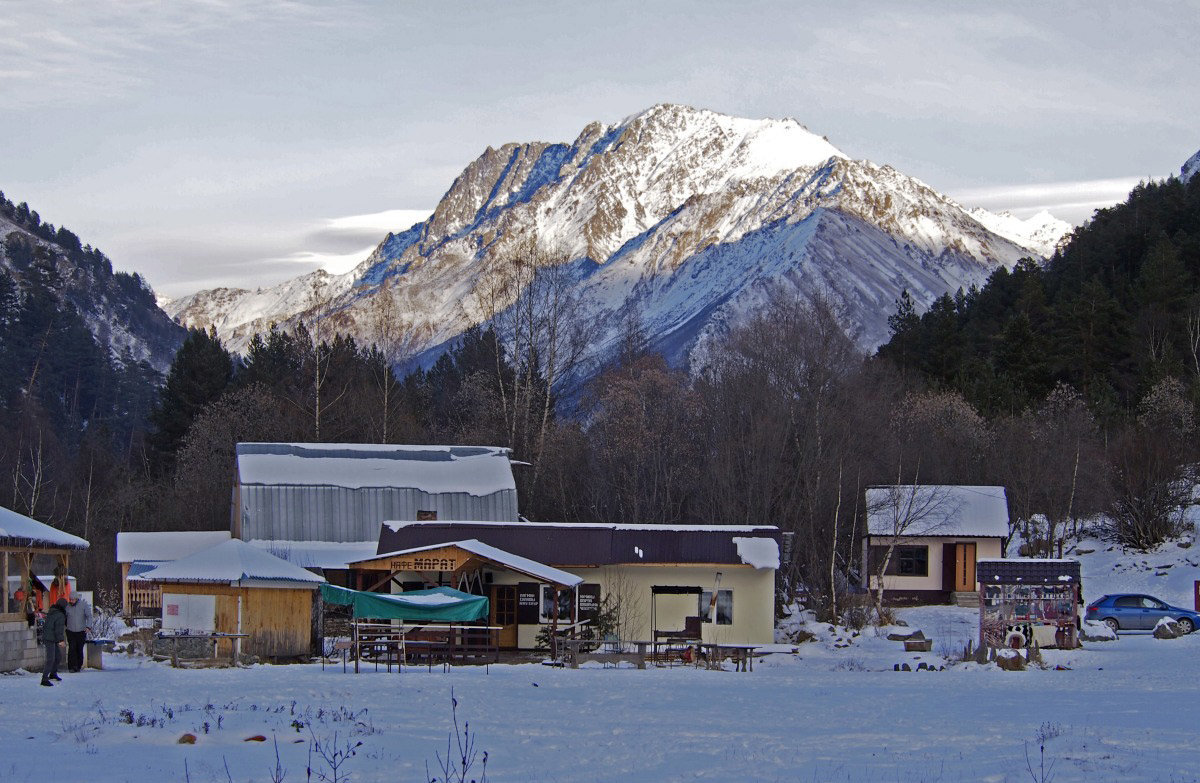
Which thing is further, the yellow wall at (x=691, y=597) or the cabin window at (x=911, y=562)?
the cabin window at (x=911, y=562)

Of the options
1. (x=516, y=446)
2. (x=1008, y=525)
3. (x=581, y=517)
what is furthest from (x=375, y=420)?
(x=1008, y=525)

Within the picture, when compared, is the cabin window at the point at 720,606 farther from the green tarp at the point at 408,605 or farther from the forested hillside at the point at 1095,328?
the forested hillside at the point at 1095,328

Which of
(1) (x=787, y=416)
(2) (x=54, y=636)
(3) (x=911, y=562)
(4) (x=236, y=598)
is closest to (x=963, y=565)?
(3) (x=911, y=562)

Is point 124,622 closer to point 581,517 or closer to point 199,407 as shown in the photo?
point 581,517

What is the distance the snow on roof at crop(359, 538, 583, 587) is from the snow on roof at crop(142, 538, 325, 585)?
11.3 ft

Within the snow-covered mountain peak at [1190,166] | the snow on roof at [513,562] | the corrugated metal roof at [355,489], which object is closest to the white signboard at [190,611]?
the snow on roof at [513,562]

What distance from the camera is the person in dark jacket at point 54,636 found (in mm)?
23578

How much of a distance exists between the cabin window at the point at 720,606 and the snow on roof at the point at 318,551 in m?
11.2

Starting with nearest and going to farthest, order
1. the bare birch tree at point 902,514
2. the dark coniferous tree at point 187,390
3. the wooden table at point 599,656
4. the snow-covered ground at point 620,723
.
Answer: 1. the snow-covered ground at point 620,723
2. the wooden table at point 599,656
3. the bare birch tree at point 902,514
4. the dark coniferous tree at point 187,390

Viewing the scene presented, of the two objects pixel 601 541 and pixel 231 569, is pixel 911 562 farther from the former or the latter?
pixel 231 569

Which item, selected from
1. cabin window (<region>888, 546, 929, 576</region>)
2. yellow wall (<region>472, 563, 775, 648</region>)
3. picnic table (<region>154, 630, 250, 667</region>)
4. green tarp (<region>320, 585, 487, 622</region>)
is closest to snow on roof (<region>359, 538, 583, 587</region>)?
yellow wall (<region>472, 563, 775, 648</region>)

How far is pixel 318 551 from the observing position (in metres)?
47.7

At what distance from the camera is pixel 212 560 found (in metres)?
33.2

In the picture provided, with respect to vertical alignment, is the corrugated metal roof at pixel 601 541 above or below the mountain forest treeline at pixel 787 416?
below
